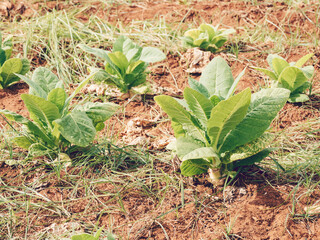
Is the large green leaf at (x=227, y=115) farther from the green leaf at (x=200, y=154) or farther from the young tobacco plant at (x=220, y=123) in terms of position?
the green leaf at (x=200, y=154)

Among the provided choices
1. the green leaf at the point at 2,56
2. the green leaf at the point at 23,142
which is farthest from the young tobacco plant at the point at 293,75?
the green leaf at the point at 2,56

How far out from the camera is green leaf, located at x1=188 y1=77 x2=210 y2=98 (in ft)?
6.45

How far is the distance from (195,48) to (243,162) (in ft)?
5.04

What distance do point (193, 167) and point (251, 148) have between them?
320mm

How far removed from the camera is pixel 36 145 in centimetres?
220

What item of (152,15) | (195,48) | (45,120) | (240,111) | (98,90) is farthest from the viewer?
(152,15)

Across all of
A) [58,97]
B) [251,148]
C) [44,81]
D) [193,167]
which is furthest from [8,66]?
[251,148]

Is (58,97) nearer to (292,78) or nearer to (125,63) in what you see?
(125,63)

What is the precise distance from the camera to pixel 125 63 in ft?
9.10

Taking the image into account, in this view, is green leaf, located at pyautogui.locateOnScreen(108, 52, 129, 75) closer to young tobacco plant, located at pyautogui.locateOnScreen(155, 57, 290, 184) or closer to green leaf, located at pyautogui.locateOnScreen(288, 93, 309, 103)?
young tobacco plant, located at pyautogui.locateOnScreen(155, 57, 290, 184)

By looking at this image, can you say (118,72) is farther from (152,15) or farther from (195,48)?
(152,15)

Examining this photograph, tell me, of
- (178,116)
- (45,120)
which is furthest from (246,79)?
(45,120)

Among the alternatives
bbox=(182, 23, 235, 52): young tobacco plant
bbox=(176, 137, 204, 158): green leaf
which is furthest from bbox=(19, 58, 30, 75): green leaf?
bbox=(176, 137, 204, 158): green leaf

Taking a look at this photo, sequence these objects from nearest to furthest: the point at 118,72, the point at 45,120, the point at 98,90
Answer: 1. the point at 45,120
2. the point at 118,72
3. the point at 98,90
